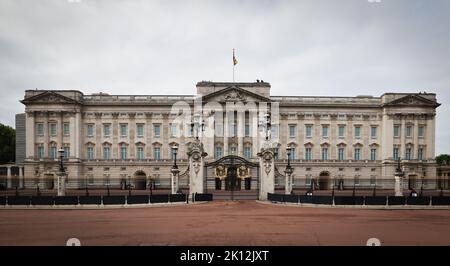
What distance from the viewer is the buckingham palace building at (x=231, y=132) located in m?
46.9

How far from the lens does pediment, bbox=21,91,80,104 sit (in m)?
46.8

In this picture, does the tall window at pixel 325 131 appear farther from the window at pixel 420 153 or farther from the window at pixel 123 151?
the window at pixel 123 151

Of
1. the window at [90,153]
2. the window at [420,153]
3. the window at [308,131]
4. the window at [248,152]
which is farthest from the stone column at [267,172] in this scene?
the window at [420,153]

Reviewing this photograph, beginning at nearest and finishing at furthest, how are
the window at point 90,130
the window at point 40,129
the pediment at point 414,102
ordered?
1. the window at point 40,129
2. the pediment at point 414,102
3. the window at point 90,130

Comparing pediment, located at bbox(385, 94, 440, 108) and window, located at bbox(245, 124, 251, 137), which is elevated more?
pediment, located at bbox(385, 94, 440, 108)

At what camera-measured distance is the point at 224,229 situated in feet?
43.1

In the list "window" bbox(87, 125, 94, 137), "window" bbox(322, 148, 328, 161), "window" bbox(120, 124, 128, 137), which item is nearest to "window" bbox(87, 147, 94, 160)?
"window" bbox(87, 125, 94, 137)

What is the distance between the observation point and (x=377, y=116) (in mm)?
49188

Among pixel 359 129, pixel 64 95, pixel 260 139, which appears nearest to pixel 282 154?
pixel 260 139

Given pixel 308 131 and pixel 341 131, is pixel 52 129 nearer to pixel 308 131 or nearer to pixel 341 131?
pixel 308 131

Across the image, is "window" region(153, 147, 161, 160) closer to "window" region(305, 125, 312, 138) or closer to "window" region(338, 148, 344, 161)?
"window" region(305, 125, 312, 138)


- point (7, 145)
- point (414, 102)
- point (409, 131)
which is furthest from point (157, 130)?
point (414, 102)
